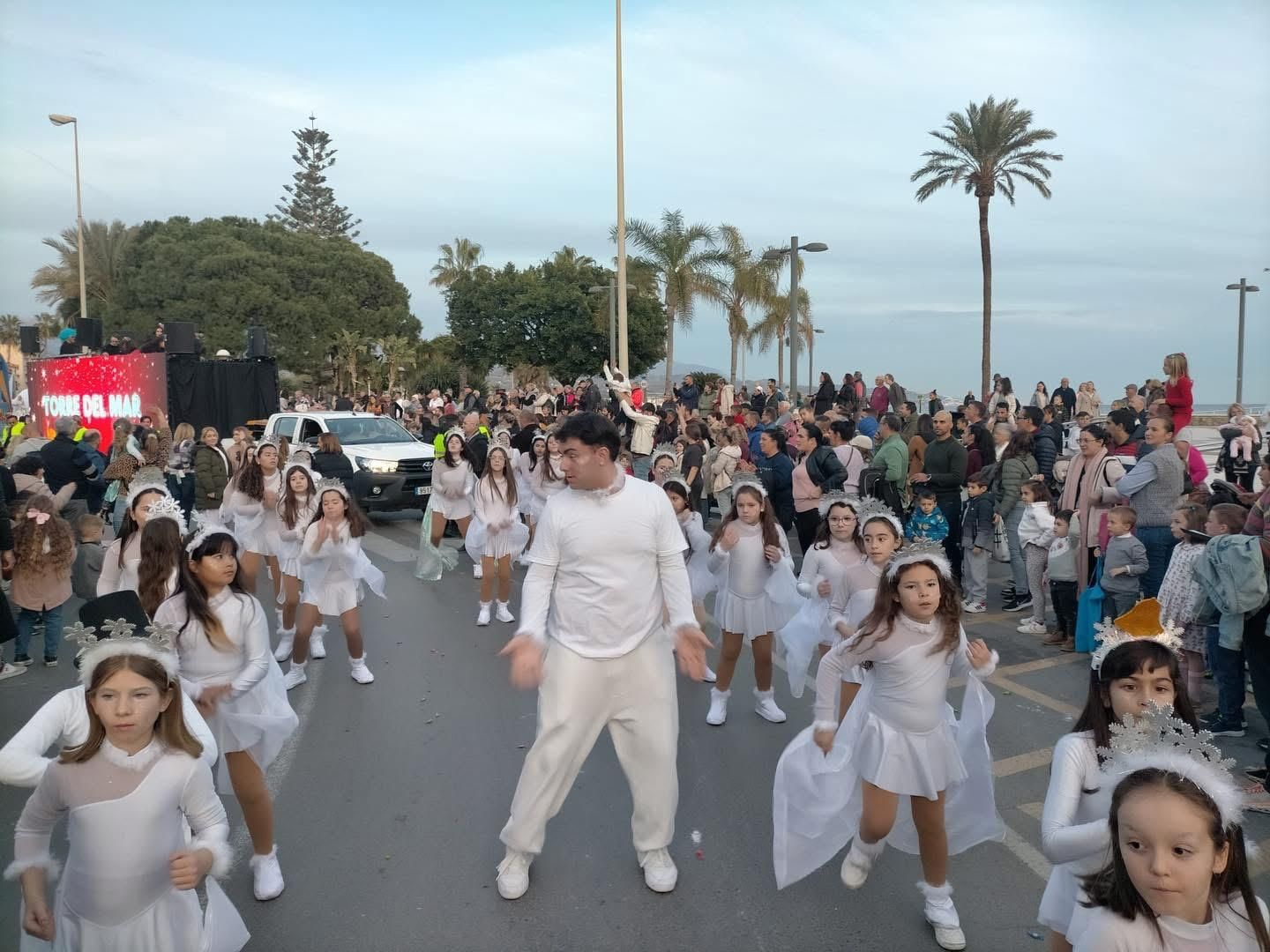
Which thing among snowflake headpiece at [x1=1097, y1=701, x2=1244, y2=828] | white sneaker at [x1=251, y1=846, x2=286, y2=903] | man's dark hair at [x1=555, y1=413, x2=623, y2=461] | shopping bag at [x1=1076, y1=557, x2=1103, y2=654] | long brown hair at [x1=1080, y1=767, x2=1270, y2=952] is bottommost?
white sneaker at [x1=251, y1=846, x2=286, y2=903]

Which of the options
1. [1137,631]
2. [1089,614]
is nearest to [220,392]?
[1089,614]

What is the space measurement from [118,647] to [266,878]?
1688mm

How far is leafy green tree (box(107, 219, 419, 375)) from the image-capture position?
46.6 meters

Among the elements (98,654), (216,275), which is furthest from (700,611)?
(216,275)

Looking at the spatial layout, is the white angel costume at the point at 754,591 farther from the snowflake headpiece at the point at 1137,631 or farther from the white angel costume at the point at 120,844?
the white angel costume at the point at 120,844

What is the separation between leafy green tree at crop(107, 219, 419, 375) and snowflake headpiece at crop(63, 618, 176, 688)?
44.8 m

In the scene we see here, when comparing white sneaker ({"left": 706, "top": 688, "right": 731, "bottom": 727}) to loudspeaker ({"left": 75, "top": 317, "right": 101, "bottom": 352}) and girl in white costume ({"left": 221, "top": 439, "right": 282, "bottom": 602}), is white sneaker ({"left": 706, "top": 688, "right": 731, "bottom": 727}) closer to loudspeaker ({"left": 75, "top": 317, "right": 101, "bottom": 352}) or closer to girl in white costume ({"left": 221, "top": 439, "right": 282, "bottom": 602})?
girl in white costume ({"left": 221, "top": 439, "right": 282, "bottom": 602})

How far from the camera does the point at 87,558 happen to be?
Answer: 8922mm

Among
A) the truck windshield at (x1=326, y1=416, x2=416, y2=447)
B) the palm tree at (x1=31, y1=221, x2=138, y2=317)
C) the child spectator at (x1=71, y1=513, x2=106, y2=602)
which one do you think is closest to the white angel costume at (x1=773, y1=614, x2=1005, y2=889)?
the child spectator at (x1=71, y1=513, x2=106, y2=602)

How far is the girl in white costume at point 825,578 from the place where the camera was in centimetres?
609

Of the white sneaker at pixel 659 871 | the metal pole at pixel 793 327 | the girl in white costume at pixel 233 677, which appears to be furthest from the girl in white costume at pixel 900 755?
the metal pole at pixel 793 327

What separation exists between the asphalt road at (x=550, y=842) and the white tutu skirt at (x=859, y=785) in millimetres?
233

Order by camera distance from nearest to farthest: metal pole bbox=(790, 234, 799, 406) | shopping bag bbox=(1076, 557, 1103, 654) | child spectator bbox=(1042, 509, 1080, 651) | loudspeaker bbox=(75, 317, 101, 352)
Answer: shopping bag bbox=(1076, 557, 1103, 654) → child spectator bbox=(1042, 509, 1080, 651) → metal pole bbox=(790, 234, 799, 406) → loudspeaker bbox=(75, 317, 101, 352)

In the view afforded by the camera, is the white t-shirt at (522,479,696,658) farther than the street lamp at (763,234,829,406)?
No
